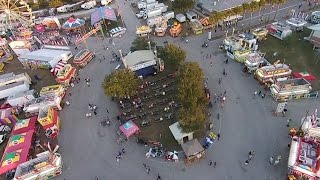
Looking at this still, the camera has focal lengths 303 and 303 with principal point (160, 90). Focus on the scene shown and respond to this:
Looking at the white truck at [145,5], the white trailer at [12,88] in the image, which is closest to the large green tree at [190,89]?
the white trailer at [12,88]

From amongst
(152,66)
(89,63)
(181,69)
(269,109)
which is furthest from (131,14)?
(269,109)

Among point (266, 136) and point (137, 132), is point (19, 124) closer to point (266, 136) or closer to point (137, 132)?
point (137, 132)

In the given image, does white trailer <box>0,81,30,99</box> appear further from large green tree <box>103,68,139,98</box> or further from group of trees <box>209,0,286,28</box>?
group of trees <box>209,0,286,28</box>

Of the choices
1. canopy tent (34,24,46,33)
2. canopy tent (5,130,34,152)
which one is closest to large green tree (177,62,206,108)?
canopy tent (5,130,34,152)

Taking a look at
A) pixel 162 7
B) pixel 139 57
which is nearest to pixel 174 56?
pixel 139 57

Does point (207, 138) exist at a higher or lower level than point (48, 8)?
lower

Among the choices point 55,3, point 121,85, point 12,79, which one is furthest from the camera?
point 55,3

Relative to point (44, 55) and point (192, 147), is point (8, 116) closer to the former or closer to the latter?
point (44, 55)
